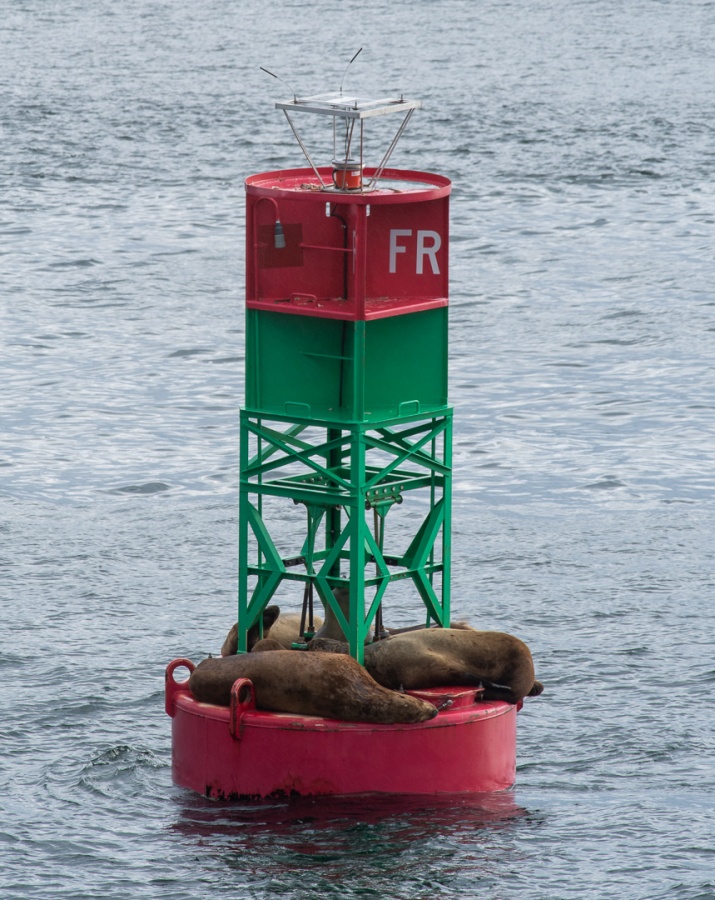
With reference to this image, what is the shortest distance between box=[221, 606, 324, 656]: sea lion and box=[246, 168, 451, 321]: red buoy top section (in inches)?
143

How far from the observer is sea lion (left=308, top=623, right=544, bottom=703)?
20.5 metres

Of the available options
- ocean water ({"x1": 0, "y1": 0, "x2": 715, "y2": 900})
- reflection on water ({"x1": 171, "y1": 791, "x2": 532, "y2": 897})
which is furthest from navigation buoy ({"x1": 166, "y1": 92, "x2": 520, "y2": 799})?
ocean water ({"x1": 0, "y1": 0, "x2": 715, "y2": 900})

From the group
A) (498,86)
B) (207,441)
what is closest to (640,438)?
(207,441)

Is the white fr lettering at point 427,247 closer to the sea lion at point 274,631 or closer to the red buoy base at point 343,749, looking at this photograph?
the sea lion at point 274,631

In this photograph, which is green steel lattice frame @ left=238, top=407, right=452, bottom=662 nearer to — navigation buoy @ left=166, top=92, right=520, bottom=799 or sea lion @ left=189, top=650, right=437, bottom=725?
navigation buoy @ left=166, top=92, right=520, bottom=799

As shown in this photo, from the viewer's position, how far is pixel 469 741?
Result: 20.2 m

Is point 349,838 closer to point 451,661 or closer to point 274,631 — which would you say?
point 451,661

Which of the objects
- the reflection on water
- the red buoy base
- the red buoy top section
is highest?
the red buoy top section

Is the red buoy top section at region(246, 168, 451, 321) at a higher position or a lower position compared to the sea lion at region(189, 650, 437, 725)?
higher

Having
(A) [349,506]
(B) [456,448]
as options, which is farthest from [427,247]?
(B) [456,448]

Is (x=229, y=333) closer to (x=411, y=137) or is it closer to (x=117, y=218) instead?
(x=117, y=218)

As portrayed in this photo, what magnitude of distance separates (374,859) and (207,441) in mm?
18779

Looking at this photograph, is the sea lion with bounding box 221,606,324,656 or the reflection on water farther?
the sea lion with bounding box 221,606,324,656

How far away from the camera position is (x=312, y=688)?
1977cm
